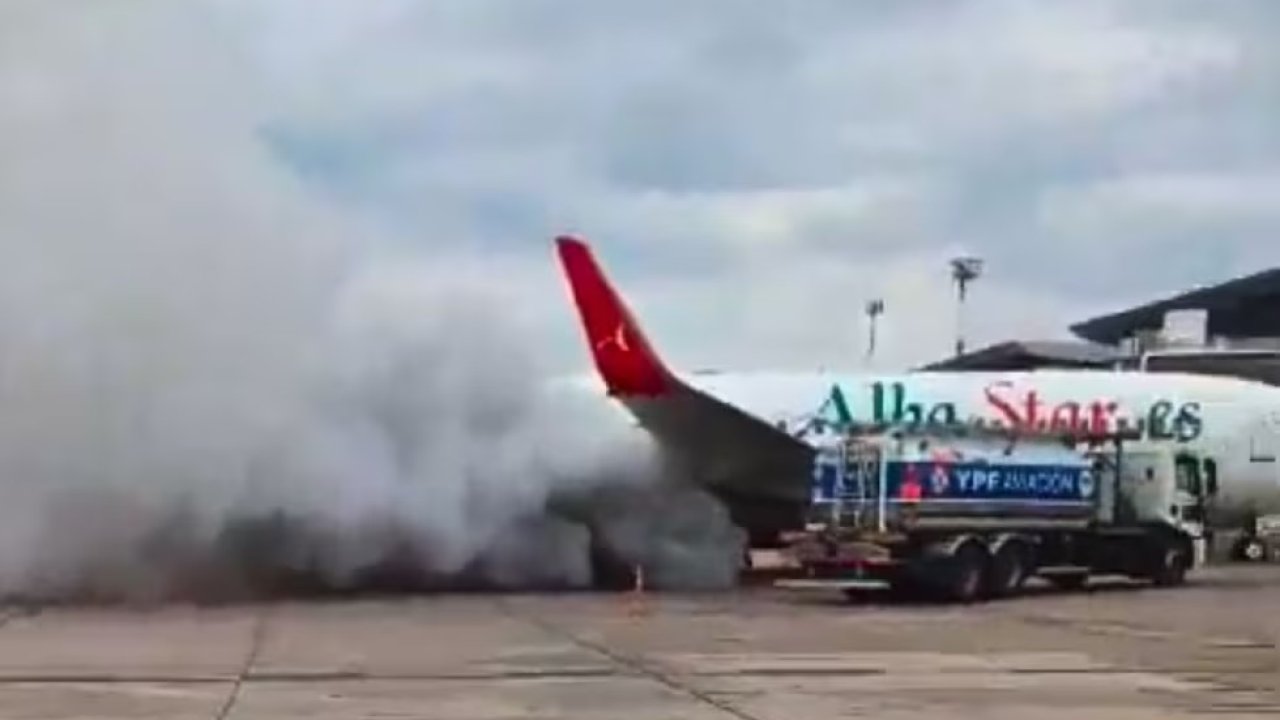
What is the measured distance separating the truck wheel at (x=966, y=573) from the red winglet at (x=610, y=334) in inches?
254

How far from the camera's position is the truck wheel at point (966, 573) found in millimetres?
31562

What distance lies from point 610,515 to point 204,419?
8.20 m

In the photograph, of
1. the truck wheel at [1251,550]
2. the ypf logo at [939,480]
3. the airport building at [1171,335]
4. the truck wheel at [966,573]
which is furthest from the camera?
the airport building at [1171,335]

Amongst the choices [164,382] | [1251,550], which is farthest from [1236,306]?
[164,382]

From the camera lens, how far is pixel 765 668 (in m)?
19.6

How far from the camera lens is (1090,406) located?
133 ft

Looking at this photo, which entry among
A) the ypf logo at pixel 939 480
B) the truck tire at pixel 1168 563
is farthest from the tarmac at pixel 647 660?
the truck tire at pixel 1168 563

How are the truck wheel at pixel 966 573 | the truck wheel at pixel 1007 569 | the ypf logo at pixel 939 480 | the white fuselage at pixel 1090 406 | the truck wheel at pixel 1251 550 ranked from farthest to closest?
the truck wheel at pixel 1251 550, the white fuselage at pixel 1090 406, the ypf logo at pixel 939 480, the truck wheel at pixel 1007 569, the truck wheel at pixel 966 573

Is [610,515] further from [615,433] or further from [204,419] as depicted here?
[204,419]

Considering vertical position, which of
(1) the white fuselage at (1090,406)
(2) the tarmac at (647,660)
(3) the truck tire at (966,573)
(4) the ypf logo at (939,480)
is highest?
(1) the white fuselage at (1090,406)

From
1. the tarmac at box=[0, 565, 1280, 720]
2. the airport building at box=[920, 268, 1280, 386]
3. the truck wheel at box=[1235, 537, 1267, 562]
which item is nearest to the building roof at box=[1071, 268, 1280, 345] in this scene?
the airport building at box=[920, 268, 1280, 386]

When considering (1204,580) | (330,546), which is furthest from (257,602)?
(1204,580)

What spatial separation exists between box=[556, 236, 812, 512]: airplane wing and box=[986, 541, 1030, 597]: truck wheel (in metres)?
5.11

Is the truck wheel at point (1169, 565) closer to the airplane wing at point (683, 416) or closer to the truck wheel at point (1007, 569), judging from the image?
the truck wheel at point (1007, 569)
